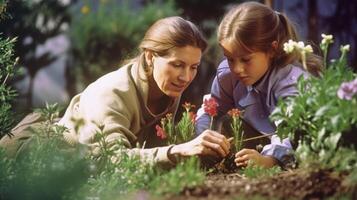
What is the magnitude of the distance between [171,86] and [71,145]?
0.68m

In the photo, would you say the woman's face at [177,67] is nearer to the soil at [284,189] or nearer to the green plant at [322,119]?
the green plant at [322,119]

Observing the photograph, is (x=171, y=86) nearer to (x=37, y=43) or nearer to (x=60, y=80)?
(x=37, y=43)

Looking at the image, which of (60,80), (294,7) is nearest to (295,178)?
(294,7)

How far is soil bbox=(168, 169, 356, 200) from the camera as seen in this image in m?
2.54

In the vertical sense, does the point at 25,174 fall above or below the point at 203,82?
above

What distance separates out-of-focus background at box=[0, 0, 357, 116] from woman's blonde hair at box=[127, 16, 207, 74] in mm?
3592

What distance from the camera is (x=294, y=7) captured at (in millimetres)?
8617

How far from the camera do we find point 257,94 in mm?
4266

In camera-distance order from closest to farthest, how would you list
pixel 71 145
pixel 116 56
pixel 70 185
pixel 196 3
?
pixel 70 185
pixel 71 145
pixel 116 56
pixel 196 3

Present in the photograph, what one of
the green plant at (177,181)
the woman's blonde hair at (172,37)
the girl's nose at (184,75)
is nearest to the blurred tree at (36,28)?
the woman's blonde hair at (172,37)

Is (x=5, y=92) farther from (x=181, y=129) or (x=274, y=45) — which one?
(x=274, y=45)

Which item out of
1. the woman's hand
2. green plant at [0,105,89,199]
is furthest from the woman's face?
green plant at [0,105,89,199]

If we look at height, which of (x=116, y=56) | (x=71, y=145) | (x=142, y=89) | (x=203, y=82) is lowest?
(x=203, y=82)

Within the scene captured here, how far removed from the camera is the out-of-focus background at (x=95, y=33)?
805cm
